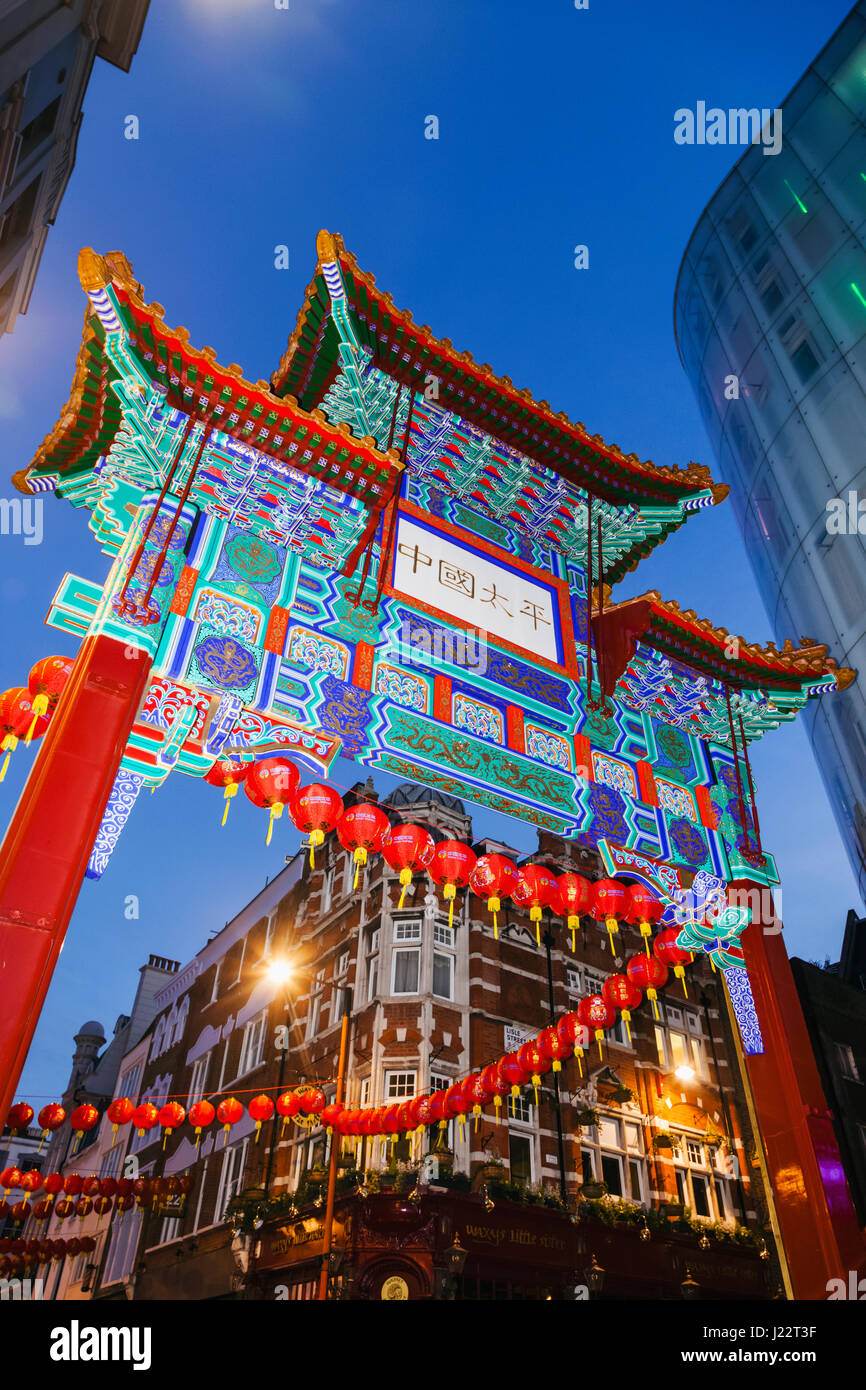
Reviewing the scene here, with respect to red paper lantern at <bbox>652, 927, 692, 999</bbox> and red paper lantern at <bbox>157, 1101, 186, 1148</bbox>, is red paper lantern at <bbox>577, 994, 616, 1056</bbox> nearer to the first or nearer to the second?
red paper lantern at <bbox>652, 927, 692, 999</bbox>

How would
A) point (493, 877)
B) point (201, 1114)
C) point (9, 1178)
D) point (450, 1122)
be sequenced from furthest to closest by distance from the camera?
point (450, 1122) → point (9, 1178) → point (201, 1114) → point (493, 877)

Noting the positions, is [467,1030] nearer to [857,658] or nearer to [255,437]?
[857,658]

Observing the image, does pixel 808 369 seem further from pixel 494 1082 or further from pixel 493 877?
pixel 493 877

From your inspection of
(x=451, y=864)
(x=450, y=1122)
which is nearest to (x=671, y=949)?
(x=451, y=864)

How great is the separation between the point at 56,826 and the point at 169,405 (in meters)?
4.30

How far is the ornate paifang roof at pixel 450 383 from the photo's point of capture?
8.62 meters

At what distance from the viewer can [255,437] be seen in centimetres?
818

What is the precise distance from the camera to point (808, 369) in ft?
73.9

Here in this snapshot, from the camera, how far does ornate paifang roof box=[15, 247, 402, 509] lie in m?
7.18

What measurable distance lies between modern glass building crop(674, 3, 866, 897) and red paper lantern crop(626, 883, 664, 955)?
1296 centimetres

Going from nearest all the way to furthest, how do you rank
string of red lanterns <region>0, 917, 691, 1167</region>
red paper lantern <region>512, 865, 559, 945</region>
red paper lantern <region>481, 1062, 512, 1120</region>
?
red paper lantern <region>512, 865, 559, 945</region> < string of red lanterns <region>0, 917, 691, 1167</region> < red paper lantern <region>481, 1062, 512, 1120</region>

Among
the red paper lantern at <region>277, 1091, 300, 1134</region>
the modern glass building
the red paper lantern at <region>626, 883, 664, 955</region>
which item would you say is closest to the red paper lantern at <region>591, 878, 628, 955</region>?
the red paper lantern at <region>626, 883, 664, 955</region>

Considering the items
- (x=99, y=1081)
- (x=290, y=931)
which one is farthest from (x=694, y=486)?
(x=99, y=1081)

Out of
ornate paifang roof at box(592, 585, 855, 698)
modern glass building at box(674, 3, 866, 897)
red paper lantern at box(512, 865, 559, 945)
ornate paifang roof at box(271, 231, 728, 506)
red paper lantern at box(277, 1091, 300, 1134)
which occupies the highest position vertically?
modern glass building at box(674, 3, 866, 897)
